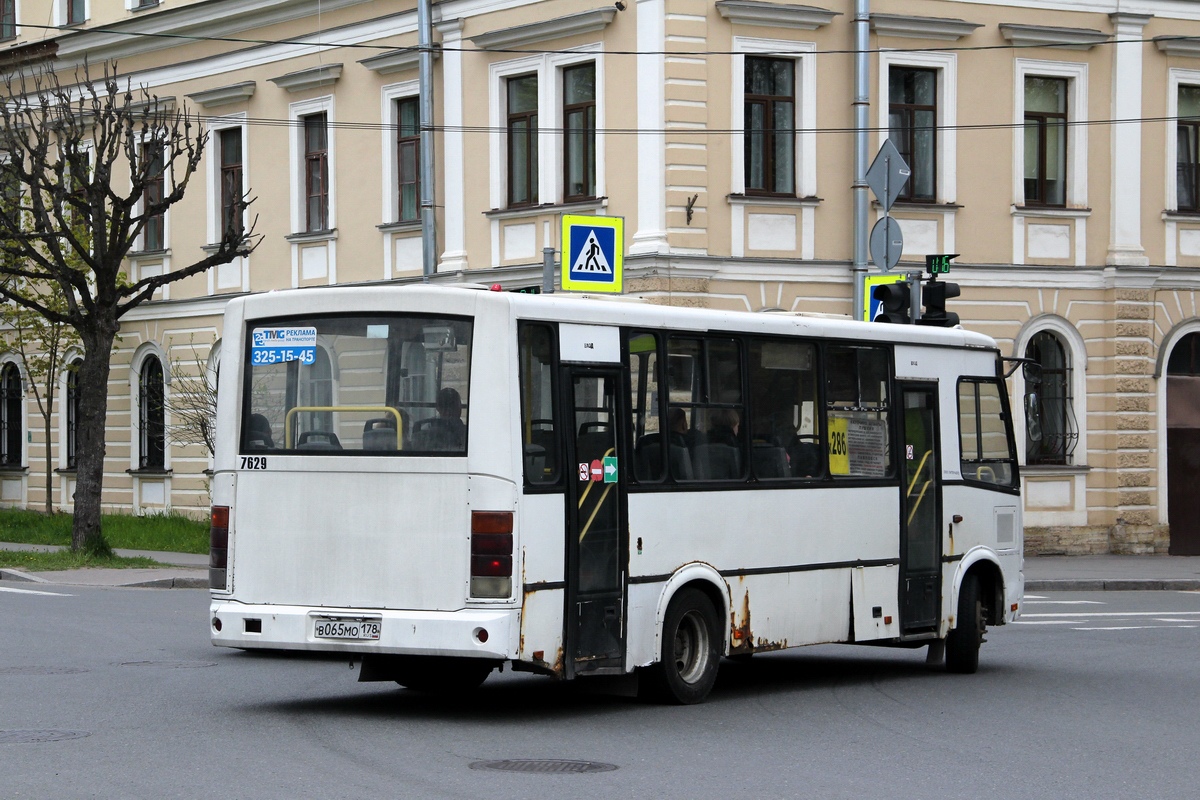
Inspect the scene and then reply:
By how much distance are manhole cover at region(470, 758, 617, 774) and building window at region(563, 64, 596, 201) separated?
61.1ft

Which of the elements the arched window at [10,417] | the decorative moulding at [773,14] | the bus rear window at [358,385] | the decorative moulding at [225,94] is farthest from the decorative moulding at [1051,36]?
the arched window at [10,417]

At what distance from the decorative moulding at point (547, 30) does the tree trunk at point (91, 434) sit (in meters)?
7.33

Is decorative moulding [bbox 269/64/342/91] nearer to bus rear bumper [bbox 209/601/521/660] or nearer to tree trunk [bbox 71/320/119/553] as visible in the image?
tree trunk [bbox 71/320/119/553]

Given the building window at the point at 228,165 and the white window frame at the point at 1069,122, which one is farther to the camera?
the building window at the point at 228,165

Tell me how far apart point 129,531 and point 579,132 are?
415 inches

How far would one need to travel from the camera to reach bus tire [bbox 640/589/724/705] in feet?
Answer: 38.9

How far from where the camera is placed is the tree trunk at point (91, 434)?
85.1 feet

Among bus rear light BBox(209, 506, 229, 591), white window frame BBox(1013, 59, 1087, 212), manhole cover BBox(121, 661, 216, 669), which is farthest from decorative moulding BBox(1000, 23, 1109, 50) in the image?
bus rear light BBox(209, 506, 229, 591)

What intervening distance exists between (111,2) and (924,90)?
17.1 meters

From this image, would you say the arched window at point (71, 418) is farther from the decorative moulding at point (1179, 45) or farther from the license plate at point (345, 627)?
the license plate at point (345, 627)

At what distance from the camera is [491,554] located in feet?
34.9

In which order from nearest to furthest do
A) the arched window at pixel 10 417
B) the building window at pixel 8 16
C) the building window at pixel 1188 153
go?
the building window at pixel 1188 153 < the building window at pixel 8 16 < the arched window at pixel 10 417

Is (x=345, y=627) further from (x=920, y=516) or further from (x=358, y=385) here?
(x=920, y=516)

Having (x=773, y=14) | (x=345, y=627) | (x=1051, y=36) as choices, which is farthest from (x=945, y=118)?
(x=345, y=627)
